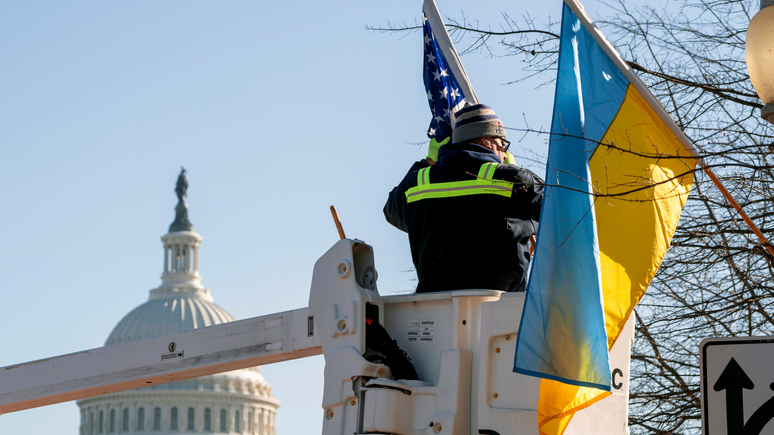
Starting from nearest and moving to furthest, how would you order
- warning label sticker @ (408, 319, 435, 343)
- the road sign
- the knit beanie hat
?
1. the road sign
2. warning label sticker @ (408, 319, 435, 343)
3. the knit beanie hat

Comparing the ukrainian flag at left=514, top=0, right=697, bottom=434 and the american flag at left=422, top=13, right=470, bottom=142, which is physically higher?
the american flag at left=422, top=13, right=470, bottom=142

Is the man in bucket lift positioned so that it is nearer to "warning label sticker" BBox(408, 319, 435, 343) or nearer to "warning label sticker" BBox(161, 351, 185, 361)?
"warning label sticker" BBox(408, 319, 435, 343)

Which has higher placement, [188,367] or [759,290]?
[759,290]

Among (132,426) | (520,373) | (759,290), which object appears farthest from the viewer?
(132,426)

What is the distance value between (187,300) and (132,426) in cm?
1549

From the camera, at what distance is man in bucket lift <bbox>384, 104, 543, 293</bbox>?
5984 millimetres

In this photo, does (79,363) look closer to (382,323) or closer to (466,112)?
(382,323)

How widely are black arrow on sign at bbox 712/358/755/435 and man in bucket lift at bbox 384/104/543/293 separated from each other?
1.35 m

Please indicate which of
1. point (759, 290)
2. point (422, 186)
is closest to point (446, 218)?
point (422, 186)

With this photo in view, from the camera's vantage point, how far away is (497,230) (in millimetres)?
6016

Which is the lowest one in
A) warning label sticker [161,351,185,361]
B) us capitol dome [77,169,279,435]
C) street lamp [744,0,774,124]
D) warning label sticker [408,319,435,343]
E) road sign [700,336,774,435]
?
road sign [700,336,774,435]

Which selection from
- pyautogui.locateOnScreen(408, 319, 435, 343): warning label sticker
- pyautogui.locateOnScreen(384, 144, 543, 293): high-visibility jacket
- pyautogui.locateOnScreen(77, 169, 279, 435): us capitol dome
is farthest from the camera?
pyautogui.locateOnScreen(77, 169, 279, 435): us capitol dome

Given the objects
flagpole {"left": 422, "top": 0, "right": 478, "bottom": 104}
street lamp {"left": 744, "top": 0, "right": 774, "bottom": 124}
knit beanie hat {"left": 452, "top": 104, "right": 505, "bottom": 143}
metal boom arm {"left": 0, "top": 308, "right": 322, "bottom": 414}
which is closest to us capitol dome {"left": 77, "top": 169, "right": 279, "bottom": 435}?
flagpole {"left": 422, "top": 0, "right": 478, "bottom": 104}

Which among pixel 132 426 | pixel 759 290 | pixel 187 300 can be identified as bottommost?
pixel 759 290
